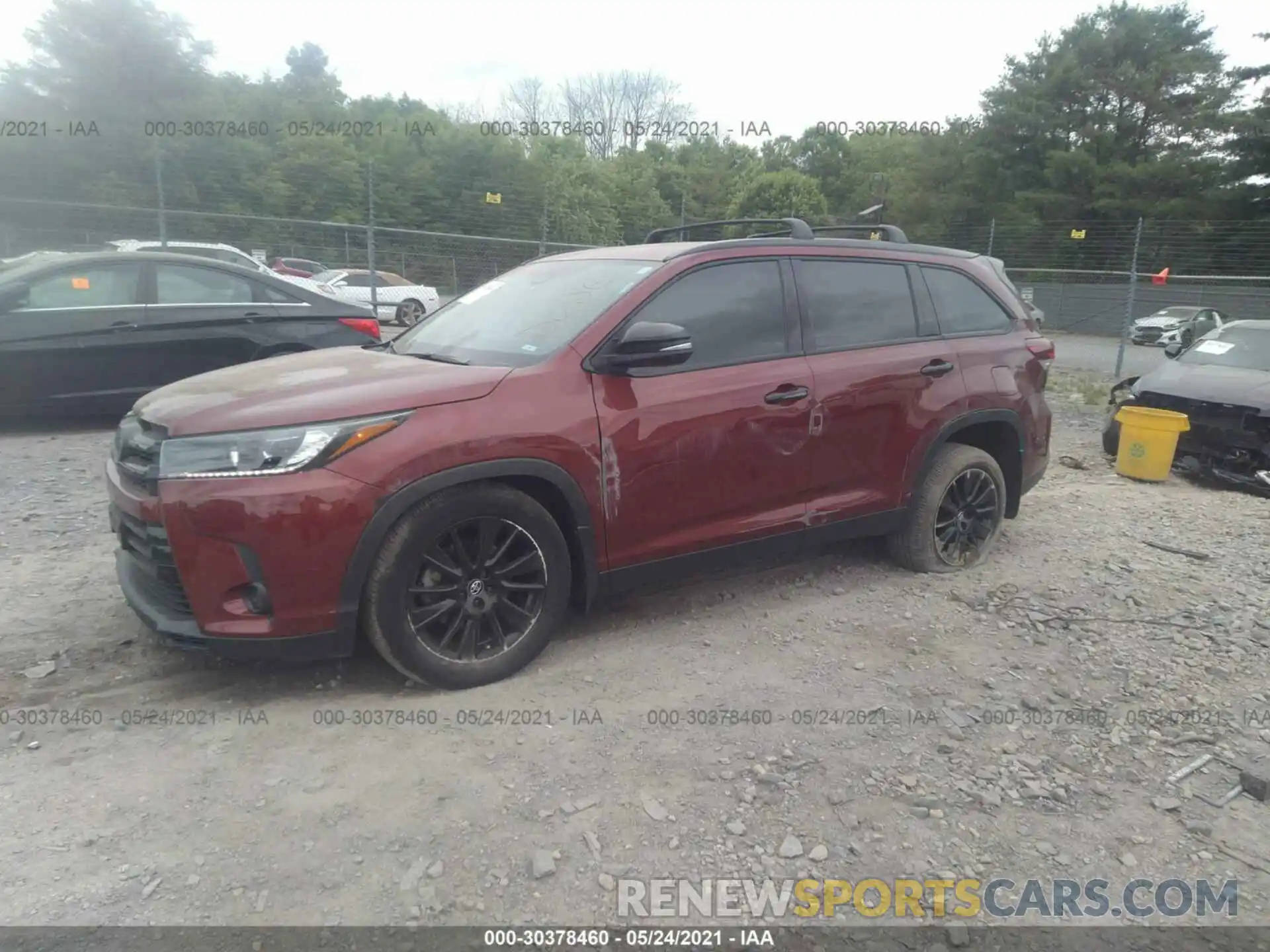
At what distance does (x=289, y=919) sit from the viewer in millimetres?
2145

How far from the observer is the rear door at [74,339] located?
6.36 metres

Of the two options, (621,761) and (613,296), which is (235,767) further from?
(613,296)

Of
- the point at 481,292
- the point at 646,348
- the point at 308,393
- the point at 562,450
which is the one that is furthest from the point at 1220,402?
the point at 308,393

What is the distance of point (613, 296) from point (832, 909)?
94.5 inches

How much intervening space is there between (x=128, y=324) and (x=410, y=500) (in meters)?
5.00

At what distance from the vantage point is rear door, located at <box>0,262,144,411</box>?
6.36 metres

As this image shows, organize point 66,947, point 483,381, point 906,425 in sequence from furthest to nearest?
1. point 906,425
2. point 483,381
3. point 66,947

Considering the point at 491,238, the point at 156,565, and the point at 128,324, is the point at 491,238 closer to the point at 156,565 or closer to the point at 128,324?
the point at 128,324

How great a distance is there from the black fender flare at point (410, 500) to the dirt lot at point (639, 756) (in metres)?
0.42

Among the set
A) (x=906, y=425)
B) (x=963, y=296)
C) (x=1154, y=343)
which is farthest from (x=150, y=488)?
(x=1154, y=343)

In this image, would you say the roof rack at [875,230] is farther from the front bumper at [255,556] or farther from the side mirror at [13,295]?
the side mirror at [13,295]

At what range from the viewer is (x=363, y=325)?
7594mm

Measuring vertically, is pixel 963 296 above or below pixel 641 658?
above

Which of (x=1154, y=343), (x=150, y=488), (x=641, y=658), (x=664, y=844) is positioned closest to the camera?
(x=664, y=844)
